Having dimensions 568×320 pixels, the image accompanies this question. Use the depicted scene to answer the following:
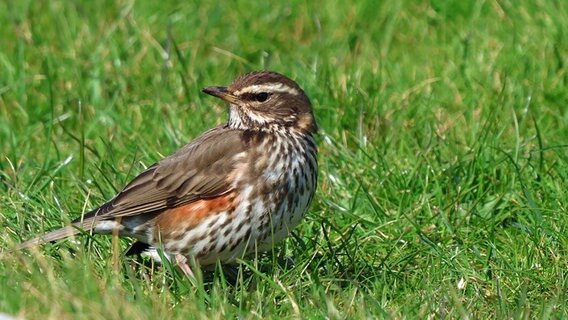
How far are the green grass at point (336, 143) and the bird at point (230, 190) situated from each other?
0.20 metres

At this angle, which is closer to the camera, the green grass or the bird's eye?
the green grass

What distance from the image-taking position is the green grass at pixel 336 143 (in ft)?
22.1

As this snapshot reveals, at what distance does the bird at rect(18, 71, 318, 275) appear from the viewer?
23.8 feet

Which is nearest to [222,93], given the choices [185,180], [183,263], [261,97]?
[261,97]

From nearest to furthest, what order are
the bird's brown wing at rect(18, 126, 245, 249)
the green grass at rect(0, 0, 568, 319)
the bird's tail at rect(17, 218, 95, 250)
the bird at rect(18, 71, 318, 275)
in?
the green grass at rect(0, 0, 568, 319) < the bird's tail at rect(17, 218, 95, 250) < the bird at rect(18, 71, 318, 275) < the bird's brown wing at rect(18, 126, 245, 249)

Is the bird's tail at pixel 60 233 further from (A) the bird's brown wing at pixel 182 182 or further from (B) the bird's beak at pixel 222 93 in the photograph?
(B) the bird's beak at pixel 222 93

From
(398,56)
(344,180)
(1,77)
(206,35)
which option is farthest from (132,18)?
(344,180)

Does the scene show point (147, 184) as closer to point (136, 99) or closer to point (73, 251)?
point (73, 251)

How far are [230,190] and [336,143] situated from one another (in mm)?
1829

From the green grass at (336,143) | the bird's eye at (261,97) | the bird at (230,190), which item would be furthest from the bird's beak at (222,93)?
the green grass at (336,143)

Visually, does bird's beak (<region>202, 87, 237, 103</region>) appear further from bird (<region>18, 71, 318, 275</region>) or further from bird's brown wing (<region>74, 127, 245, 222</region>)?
bird's brown wing (<region>74, 127, 245, 222</region>)

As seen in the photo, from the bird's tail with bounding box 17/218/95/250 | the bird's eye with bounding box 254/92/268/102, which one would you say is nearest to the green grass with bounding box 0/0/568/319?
the bird's tail with bounding box 17/218/95/250

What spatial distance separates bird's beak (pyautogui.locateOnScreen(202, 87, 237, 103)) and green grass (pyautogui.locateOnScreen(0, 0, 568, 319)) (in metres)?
0.98

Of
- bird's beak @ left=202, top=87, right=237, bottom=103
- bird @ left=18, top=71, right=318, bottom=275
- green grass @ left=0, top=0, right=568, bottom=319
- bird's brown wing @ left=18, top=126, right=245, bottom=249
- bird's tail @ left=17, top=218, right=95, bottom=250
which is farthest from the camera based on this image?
bird's beak @ left=202, top=87, right=237, bottom=103
